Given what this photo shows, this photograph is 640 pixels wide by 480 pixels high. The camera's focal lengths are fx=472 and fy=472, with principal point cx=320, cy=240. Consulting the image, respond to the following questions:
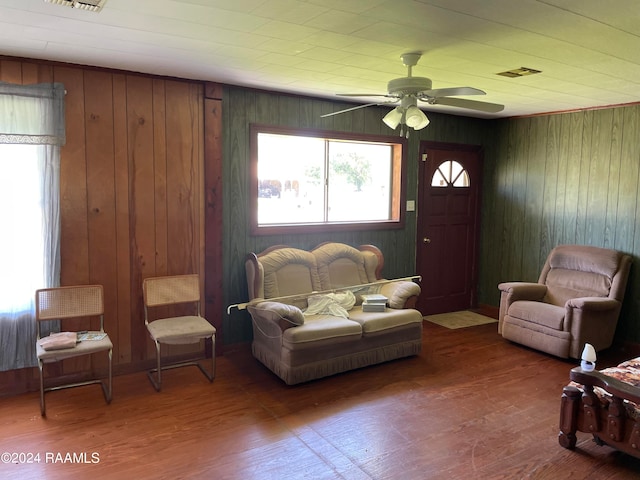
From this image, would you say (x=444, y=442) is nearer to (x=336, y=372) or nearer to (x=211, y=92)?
(x=336, y=372)

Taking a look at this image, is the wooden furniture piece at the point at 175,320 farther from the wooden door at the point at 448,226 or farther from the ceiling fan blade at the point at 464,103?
the wooden door at the point at 448,226

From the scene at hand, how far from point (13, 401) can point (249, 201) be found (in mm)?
2351

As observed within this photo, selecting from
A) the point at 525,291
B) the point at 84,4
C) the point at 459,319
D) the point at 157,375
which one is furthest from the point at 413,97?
the point at 459,319

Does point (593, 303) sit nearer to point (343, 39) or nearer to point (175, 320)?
point (343, 39)

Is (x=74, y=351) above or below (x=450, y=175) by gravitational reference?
below

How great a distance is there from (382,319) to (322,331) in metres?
0.62

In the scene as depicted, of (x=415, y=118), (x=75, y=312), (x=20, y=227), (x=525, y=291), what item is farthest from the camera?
(x=525, y=291)

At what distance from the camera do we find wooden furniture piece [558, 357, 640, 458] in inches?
101

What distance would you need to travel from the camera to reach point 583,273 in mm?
4754

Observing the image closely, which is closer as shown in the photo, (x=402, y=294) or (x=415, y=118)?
(x=415, y=118)

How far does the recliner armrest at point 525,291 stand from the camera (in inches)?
187

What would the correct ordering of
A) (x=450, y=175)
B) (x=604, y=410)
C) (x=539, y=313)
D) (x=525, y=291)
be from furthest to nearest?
(x=450, y=175) < (x=525, y=291) < (x=539, y=313) < (x=604, y=410)

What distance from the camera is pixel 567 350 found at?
4211 mm

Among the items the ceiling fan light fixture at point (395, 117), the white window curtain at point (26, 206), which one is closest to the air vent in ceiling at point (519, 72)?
the ceiling fan light fixture at point (395, 117)
